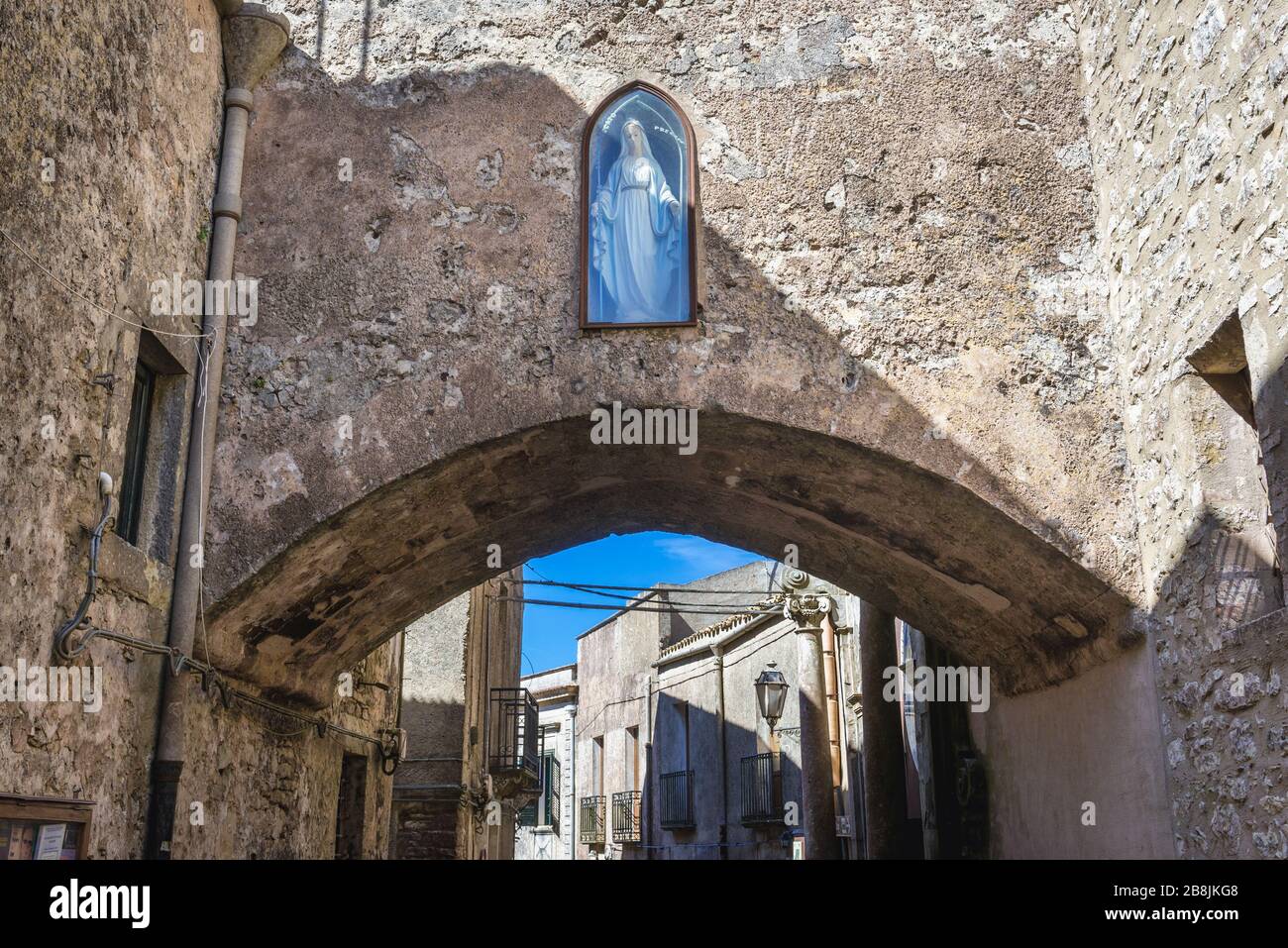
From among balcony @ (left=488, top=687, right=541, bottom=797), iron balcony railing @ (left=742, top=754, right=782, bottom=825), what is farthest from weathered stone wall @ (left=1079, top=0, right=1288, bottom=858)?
iron balcony railing @ (left=742, top=754, right=782, bottom=825)

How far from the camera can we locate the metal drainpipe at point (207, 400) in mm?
5383

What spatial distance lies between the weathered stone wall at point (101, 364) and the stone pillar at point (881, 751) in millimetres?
5347

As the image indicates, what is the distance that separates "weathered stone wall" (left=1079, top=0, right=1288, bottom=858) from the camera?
4.58 metres

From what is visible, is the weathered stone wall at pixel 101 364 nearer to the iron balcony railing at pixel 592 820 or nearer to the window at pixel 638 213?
the window at pixel 638 213

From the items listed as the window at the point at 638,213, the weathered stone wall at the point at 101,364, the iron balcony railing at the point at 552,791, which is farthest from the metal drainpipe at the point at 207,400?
the iron balcony railing at the point at 552,791

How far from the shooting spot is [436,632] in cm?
1184

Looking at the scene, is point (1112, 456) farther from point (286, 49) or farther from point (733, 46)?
point (286, 49)

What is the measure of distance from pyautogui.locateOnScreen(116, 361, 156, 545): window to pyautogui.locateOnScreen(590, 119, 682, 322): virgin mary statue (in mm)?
Answer: 2226

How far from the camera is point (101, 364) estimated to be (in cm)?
494

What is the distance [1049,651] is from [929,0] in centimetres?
350

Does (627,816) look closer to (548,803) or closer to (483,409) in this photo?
(548,803)

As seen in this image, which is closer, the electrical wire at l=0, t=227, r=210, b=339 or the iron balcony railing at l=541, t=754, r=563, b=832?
the electrical wire at l=0, t=227, r=210, b=339

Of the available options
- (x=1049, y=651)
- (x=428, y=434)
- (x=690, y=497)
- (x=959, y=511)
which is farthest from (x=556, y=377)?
(x=1049, y=651)

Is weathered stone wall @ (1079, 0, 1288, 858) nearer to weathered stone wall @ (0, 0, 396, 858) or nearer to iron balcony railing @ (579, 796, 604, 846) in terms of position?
weathered stone wall @ (0, 0, 396, 858)
